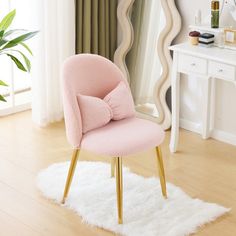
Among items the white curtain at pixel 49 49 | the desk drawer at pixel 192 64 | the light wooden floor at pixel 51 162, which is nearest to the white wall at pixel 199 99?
the light wooden floor at pixel 51 162

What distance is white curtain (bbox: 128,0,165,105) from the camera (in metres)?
4.65

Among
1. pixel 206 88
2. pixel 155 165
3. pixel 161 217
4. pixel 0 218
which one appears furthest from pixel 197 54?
pixel 0 218

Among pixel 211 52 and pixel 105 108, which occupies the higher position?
pixel 211 52

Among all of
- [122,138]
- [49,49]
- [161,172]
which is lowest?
[161,172]

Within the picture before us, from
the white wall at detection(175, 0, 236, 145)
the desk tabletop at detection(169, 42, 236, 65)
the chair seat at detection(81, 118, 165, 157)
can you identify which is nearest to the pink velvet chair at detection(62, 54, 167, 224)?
the chair seat at detection(81, 118, 165, 157)

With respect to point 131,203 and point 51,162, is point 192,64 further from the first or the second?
point 51,162

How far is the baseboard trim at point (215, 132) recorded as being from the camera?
454 centimetres

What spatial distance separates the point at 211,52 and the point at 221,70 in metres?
0.15

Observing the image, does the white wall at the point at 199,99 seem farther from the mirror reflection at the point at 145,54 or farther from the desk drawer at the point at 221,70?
the desk drawer at the point at 221,70

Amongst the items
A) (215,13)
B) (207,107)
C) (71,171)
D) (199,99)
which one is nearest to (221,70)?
(215,13)

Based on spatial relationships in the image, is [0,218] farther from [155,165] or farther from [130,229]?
[155,165]

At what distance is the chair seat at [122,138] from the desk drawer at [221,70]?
620 mm

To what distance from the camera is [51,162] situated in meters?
4.22

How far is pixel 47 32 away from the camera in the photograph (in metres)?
4.67
